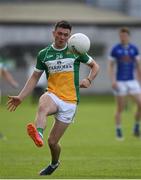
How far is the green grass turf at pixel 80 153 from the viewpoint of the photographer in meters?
14.0

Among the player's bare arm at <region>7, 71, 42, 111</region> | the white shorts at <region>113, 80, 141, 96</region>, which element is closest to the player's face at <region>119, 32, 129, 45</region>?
the white shorts at <region>113, 80, 141, 96</region>

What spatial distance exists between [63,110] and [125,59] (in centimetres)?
826

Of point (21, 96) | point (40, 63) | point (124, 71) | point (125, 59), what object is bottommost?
point (124, 71)

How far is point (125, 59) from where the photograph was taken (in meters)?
21.5

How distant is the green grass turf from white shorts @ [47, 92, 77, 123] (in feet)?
2.90

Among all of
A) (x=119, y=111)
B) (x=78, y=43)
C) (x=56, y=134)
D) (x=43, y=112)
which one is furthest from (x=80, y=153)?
(x=78, y=43)

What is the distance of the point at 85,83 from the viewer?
521 inches

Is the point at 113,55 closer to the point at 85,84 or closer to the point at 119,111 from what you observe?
the point at 119,111

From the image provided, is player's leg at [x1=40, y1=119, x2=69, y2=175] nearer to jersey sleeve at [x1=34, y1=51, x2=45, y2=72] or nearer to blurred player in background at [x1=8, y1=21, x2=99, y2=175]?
blurred player in background at [x1=8, y1=21, x2=99, y2=175]

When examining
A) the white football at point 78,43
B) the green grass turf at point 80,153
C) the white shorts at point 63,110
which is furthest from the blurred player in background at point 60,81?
the green grass turf at point 80,153

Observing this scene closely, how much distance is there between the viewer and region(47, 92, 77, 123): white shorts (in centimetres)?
1337

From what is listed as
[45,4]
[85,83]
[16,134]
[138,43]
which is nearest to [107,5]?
[45,4]

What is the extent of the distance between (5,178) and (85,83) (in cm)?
186

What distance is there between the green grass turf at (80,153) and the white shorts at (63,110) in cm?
88
